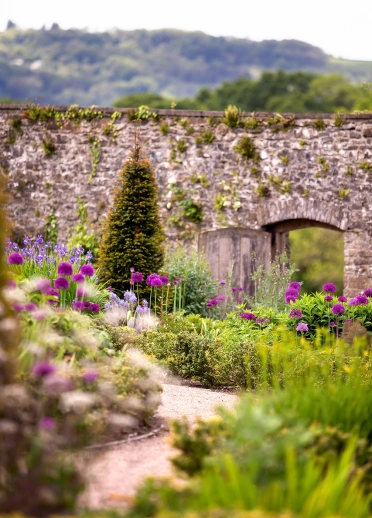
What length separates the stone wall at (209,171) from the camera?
1201 centimetres

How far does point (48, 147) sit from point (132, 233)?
12.1 feet

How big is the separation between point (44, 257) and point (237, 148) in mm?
4722

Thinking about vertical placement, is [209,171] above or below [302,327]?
above

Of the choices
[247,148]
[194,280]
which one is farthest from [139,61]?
[194,280]

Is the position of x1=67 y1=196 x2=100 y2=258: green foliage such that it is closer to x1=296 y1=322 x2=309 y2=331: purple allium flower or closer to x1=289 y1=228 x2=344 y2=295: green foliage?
x1=296 y1=322 x2=309 y2=331: purple allium flower

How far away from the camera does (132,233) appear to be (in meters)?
10.3

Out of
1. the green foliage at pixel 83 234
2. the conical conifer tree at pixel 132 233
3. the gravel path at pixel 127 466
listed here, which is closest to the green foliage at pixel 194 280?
the conical conifer tree at pixel 132 233

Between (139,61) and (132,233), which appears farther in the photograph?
(139,61)

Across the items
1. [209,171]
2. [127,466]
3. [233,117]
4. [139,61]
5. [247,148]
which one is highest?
[139,61]

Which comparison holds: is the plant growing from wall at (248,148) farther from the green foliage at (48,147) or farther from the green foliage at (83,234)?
the green foliage at (48,147)

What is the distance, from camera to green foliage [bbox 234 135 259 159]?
490 inches

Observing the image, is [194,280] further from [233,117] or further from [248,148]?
[233,117]

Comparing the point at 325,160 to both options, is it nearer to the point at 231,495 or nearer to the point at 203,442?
the point at 203,442

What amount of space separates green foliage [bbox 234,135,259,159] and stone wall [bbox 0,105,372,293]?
0.08ft
